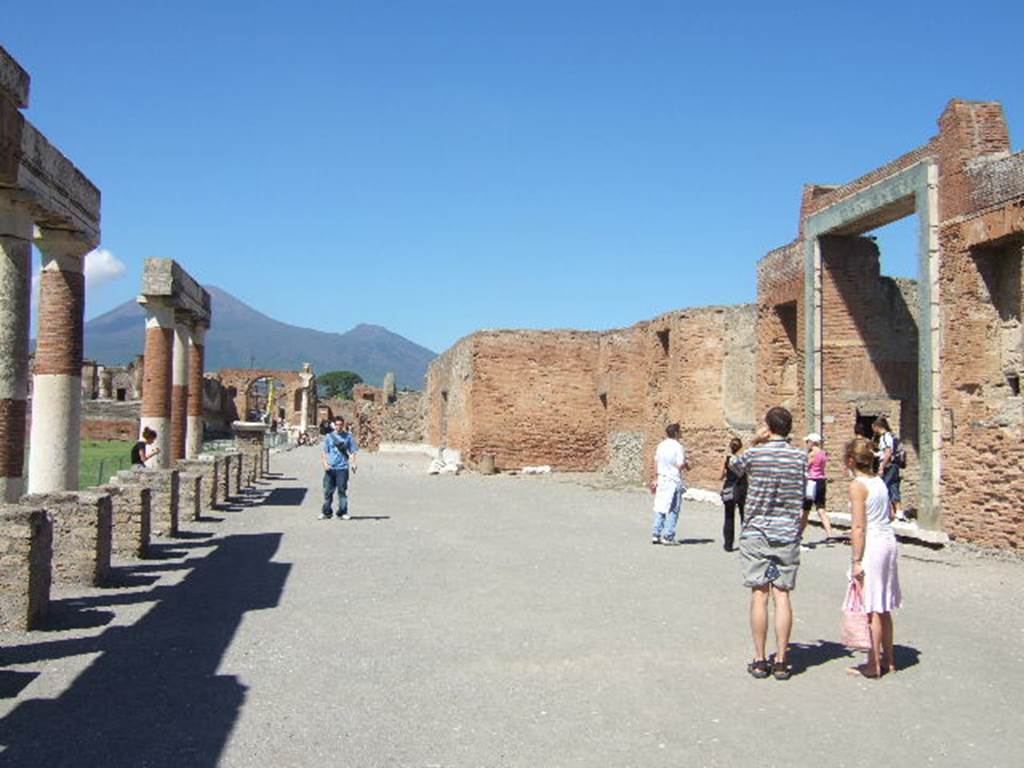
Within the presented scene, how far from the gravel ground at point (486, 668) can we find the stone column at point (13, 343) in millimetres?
1287

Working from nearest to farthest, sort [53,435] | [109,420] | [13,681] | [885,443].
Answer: [13,681] < [53,435] < [885,443] < [109,420]

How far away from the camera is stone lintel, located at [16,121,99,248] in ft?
27.7

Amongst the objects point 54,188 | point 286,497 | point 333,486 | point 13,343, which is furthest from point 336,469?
point 13,343

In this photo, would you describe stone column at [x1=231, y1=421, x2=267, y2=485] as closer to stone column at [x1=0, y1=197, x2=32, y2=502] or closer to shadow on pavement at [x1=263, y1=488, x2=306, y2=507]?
shadow on pavement at [x1=263, y1=488, x2=306, y2=507]

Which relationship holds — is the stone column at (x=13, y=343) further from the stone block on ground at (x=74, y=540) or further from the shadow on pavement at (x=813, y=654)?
the shadow on pavement at (x=813, y=654)

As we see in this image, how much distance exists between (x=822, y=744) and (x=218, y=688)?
347 cm

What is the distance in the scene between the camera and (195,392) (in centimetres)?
2073

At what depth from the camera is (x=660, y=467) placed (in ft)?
43.1

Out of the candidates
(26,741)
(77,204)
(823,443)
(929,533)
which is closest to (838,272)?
(823,443)

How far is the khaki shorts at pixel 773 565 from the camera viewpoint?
6422mm

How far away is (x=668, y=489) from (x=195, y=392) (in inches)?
467

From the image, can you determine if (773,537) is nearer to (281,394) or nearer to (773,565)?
(773,565)

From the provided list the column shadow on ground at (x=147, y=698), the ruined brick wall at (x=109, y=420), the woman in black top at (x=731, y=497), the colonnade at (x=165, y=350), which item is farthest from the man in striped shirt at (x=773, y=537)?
the ruined brick wall at (x=109, y=420)

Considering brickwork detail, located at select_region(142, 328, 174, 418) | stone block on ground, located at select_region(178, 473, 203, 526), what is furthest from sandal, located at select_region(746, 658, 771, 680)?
brickwork detail, located at select_region(142, 328, 174, 418)
